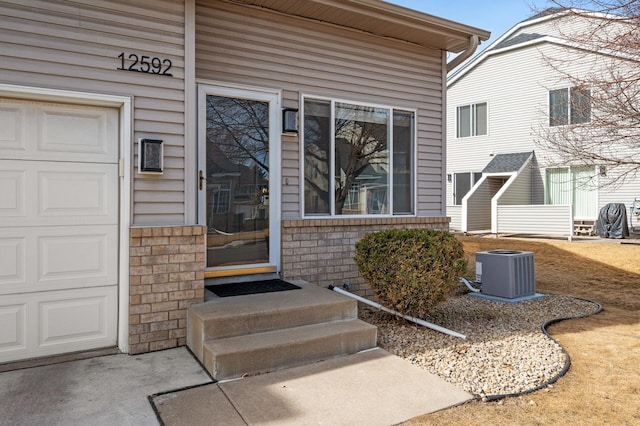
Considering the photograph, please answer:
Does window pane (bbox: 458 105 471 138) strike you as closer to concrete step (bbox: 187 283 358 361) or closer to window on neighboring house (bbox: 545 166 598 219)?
window on neighboring house (bbox: 545 166 598 219)

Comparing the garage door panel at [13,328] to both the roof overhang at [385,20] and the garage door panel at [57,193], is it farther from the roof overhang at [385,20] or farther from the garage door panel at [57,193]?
the roof overhang at [385,20]

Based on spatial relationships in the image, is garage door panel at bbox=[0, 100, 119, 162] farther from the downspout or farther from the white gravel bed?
the downspout

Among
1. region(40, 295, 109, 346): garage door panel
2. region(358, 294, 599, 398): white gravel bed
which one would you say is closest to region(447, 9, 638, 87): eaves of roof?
region(358, 294, 599, 398): white gravel bed

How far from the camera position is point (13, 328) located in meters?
3.60

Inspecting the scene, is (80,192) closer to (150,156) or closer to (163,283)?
(150,156)

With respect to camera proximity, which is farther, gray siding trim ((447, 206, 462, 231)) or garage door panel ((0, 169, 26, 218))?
gray siding trim ((447, 206, 462, 231))

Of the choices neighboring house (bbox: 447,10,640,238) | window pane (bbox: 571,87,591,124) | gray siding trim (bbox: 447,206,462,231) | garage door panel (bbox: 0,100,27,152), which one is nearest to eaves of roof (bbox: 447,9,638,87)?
neighboring house (bbox: 447,10,640,238)

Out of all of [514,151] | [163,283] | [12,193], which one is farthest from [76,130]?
[514,151]

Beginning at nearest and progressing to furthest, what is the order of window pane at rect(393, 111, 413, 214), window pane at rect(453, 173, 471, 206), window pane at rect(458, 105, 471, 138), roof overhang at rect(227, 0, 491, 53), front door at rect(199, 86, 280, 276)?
front door at rect(199, 86, 280, 276), roof overhang at rect(227, 0, 491, 53), window pane at rect(393, 111, 413, 214), window pane at rect(453, 173, 471, 206), window pane at rect(458, 105, 471, 138)

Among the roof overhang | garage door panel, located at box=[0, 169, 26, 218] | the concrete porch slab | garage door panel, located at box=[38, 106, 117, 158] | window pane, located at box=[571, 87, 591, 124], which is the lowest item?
the concrete porch slab

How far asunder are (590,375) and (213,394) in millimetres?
2875

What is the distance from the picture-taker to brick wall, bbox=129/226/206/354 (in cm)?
385

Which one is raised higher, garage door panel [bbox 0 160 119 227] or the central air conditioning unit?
garage door panel [bbox 0 160 119 227]

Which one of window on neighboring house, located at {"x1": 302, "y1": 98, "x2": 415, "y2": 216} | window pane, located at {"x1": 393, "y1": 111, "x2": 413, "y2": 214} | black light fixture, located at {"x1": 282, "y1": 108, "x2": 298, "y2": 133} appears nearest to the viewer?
black light fixture, located at {"x1": 282, "y1": 108, "x2": 298, "y2": 133}
